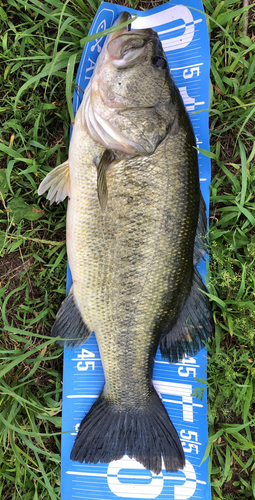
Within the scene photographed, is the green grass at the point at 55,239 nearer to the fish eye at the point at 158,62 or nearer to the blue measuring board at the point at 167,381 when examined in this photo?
the blue measuring board at the point at 167,381

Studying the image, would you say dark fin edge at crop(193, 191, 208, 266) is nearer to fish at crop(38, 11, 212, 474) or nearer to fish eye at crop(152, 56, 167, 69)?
fish at crop(38, 11, 212, 474)

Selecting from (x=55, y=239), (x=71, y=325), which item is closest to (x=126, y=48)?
(x=55, y=239)

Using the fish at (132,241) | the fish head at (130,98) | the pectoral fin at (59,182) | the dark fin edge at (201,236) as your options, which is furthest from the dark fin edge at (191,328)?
the pectoral fin at (59,182)

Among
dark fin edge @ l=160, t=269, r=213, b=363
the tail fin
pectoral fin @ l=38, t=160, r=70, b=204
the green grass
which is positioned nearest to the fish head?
pectoral fin @ l=38, t=160, r=70, b=204

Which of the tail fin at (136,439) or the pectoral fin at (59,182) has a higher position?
the pectoral fin at (59,182)

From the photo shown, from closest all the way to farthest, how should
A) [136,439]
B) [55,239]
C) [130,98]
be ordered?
1. [130,98]
2. [136,439]
3. [55,239]

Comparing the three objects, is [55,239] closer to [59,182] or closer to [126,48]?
[59,182]
